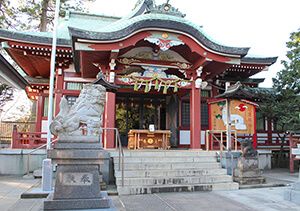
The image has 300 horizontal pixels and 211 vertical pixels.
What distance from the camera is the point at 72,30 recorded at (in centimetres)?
891

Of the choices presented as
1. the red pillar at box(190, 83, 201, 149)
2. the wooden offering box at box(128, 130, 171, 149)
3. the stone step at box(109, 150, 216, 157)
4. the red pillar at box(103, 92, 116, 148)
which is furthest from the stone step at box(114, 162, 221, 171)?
the wooden offering box at box(128, 130, 171, 149)

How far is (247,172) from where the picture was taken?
8375mm

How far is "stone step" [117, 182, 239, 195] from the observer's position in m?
7.06

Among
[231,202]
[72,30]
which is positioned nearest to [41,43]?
[72,30]

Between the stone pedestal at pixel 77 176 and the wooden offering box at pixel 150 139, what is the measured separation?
6.74 meters

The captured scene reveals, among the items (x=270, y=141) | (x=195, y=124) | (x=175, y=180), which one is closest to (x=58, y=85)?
(x=195, y=124)

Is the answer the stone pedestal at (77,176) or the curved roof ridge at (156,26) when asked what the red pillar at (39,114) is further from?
the stone pedestal at (77,176)

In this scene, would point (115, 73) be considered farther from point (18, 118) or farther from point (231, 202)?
point (18, 118)

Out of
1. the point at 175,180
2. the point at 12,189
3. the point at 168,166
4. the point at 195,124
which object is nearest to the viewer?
the point at 12,189

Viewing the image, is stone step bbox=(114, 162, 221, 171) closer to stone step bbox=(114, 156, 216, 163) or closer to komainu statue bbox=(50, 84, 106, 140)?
stone step bbox=(114, 156, 216, 163)

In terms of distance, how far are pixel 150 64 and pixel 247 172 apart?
211 inches

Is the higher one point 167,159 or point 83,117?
point 83,117

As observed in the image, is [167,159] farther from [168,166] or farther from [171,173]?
[171,173]

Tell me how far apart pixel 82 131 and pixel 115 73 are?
5.67 meters
